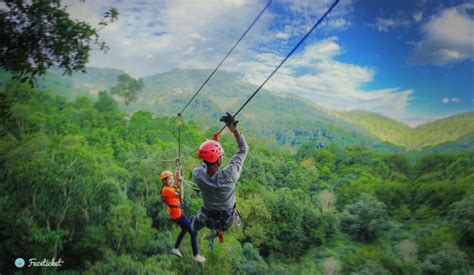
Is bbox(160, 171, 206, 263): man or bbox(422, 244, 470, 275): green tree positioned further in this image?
bbox(422, 244, 470, 275): green tree

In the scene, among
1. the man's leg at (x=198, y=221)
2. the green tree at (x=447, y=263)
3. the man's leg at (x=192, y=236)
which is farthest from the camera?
the green tree at (x=447, y=263)

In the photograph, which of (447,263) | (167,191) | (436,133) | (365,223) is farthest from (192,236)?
(436,133)

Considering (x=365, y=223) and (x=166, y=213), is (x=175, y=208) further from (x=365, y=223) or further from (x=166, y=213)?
(x=365, y=223)

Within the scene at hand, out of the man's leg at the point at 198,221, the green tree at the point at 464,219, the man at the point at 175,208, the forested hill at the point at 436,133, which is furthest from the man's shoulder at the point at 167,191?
the forested hill at the point at 436,133

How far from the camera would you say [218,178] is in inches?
148

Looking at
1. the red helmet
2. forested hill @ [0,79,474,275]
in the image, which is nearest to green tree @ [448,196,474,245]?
forested hill @ [0,79,474,275]

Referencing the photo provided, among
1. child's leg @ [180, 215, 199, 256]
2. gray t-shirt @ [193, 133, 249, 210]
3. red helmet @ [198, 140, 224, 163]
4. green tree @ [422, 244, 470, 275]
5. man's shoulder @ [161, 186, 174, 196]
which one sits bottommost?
green tree @ [422, 244, 470, 275]

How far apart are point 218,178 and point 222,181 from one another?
5 centimetres

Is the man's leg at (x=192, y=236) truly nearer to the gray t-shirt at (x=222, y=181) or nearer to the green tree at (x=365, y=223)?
the gray t-shirt at (x=222, y=181)

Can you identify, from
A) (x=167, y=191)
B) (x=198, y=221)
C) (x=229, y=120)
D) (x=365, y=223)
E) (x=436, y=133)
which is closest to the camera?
(x=229, y=120)

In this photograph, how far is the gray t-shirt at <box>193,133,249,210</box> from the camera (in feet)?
12.0

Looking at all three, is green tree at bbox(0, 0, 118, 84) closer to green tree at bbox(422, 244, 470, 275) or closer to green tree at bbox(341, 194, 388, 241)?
green tree at bbox(422, 244, 470, 275)

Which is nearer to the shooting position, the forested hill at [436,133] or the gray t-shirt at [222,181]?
the gray t-shirt at [222,181]

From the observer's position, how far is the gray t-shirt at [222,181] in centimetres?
365
